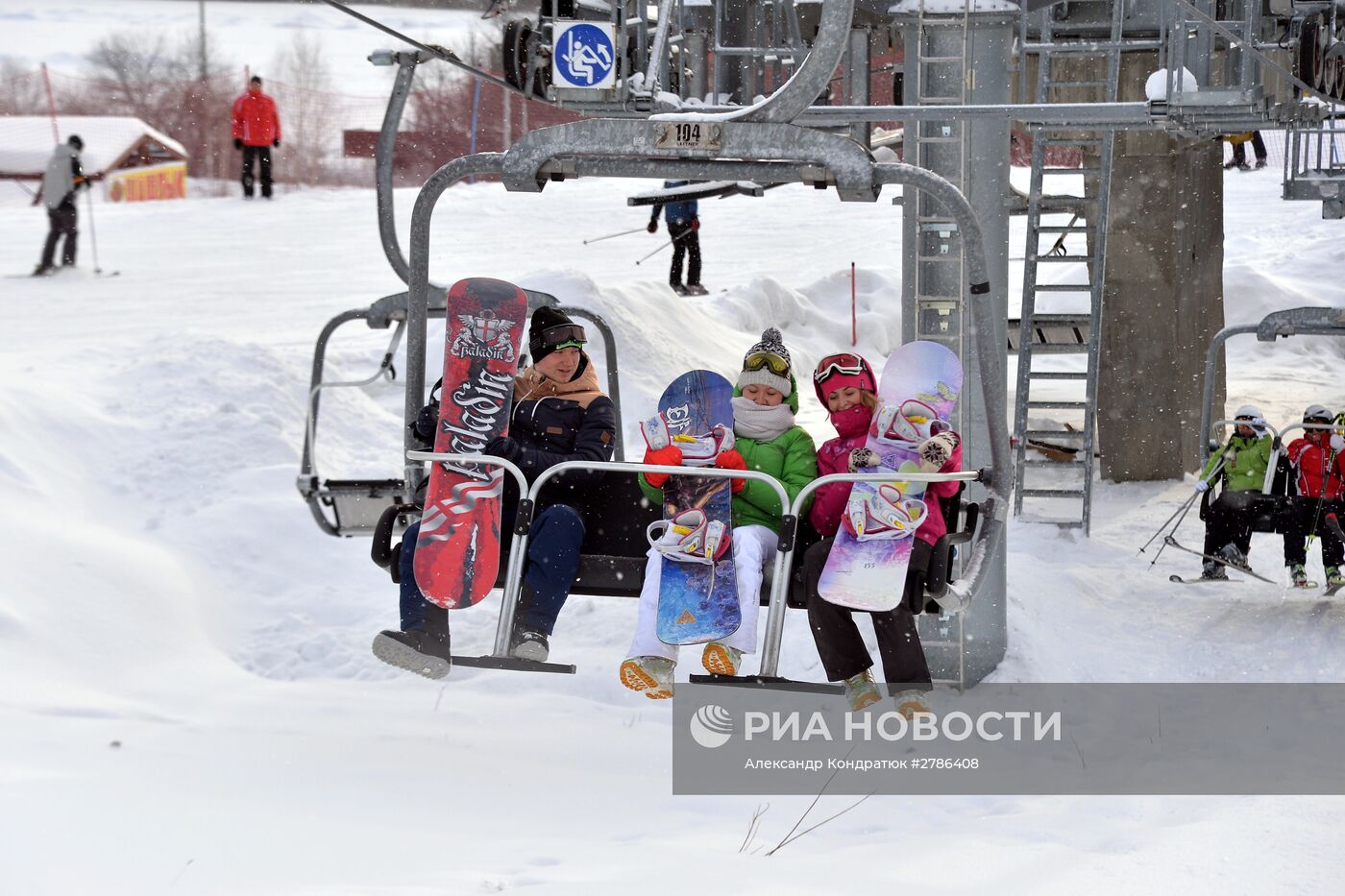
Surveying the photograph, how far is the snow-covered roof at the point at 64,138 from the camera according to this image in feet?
84.5

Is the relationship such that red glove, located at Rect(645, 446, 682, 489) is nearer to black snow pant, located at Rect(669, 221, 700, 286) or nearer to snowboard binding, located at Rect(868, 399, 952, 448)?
snowboard binding, located at Rect(868, 399, 952, 448)

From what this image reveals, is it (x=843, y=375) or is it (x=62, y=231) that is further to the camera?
(x=62, y=231)

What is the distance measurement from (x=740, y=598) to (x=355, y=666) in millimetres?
3744

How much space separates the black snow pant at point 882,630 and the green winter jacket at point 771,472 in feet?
0.83

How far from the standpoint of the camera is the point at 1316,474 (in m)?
7.95

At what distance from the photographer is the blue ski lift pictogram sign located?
5434mm

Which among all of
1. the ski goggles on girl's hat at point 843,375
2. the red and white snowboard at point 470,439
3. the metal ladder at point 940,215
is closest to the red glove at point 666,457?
the red and white snowboard at point 470,439

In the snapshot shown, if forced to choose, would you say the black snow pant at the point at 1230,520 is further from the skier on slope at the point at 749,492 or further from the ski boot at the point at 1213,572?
the skier on slope at the point at 749,492

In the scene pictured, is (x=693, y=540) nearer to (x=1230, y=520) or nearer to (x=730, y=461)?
(x=730, y=461)

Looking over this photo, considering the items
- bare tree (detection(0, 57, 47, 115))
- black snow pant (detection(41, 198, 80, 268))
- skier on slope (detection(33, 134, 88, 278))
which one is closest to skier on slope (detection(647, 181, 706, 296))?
skier on slope (detection(33, 134, 88, 278))

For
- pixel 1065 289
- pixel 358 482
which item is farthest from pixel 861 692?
pixel 1065 289

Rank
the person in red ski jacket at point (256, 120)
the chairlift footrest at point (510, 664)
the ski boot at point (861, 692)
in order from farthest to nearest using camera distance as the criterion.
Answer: the person in red ski jacket at point (256, 120) → the ski boot at point (861, 692) → the chairlift footrest at point (510, 664)

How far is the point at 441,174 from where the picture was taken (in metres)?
4.66

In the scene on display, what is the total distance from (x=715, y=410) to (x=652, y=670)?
2.71ft
